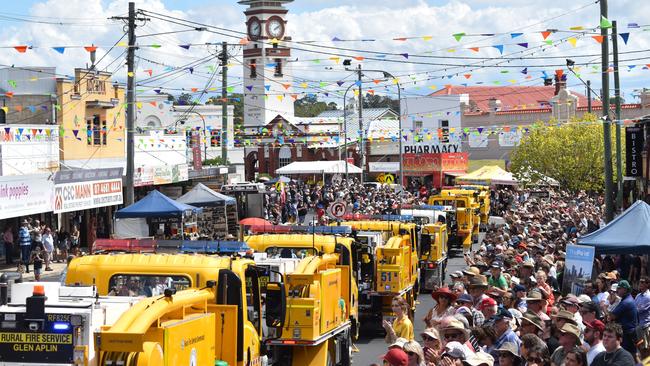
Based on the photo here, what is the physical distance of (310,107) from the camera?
181250 mm

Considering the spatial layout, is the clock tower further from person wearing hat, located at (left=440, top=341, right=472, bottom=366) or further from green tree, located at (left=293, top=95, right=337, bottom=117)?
person wearing hat, located at (left=440, top=341, right=472, bottom=366)

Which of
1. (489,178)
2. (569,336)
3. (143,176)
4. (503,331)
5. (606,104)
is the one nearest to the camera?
(569,336)

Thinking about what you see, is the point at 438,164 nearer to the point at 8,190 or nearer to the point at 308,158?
the point at 308,158

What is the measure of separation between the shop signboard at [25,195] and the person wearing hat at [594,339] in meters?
21.9

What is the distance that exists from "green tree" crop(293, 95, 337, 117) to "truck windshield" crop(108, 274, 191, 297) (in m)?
158

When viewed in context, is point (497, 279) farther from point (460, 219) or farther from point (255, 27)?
point (255, 27)

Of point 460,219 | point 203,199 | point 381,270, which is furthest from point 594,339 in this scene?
point 460,219

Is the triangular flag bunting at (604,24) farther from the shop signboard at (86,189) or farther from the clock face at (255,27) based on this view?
the clock face at (255,27)

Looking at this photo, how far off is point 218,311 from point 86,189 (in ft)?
85.5

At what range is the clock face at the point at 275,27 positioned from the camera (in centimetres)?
10391

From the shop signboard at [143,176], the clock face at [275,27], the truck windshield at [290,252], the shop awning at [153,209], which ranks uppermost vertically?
the clock face at [275,27]

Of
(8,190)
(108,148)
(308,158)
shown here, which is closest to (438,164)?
(308,158)

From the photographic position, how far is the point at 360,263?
19.6 m

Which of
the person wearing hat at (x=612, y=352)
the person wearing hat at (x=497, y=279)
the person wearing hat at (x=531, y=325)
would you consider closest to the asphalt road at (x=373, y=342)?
the person wearing hat at (x=497, y=279)
